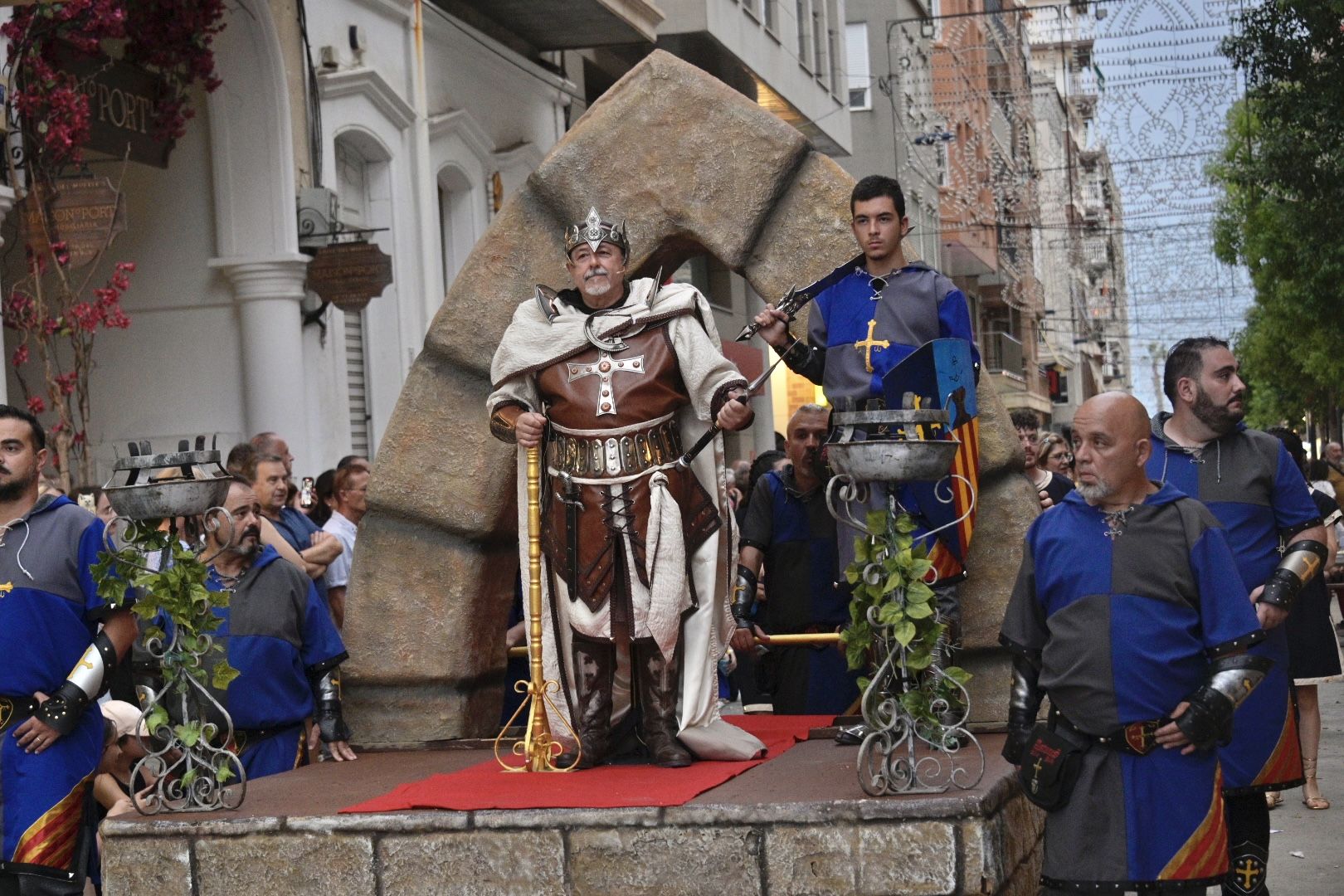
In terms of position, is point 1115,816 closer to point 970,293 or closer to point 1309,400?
point 970,293

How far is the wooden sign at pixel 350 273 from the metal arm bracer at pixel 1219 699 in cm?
848

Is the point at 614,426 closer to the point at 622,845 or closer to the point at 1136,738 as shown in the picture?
the point at 622,845

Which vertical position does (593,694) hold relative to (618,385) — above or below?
below

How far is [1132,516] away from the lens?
16.2ft

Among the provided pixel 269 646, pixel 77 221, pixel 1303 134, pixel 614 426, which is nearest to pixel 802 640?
pixel 614 426

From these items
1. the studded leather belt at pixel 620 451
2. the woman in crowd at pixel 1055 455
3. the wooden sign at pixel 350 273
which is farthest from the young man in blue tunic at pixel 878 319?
the wooden sign at pixel 350 273

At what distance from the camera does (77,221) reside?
32.9 ft

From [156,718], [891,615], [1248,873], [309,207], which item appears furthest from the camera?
[309,207]

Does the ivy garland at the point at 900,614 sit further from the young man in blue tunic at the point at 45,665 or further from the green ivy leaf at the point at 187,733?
the young man in blue tunic at the point at 45,665

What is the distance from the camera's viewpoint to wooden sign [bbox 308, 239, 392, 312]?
1245 cm

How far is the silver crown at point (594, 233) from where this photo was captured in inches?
254

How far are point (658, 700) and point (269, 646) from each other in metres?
1.39

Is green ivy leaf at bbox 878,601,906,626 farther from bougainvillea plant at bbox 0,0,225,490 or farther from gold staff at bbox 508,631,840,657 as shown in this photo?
bougainvillea plant at bbox 0,0,225,490

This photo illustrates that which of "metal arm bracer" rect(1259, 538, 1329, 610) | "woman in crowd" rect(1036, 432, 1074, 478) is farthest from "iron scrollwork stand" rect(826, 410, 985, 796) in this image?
"woman in crowd" rect(1036, 432, 1074, 478)
